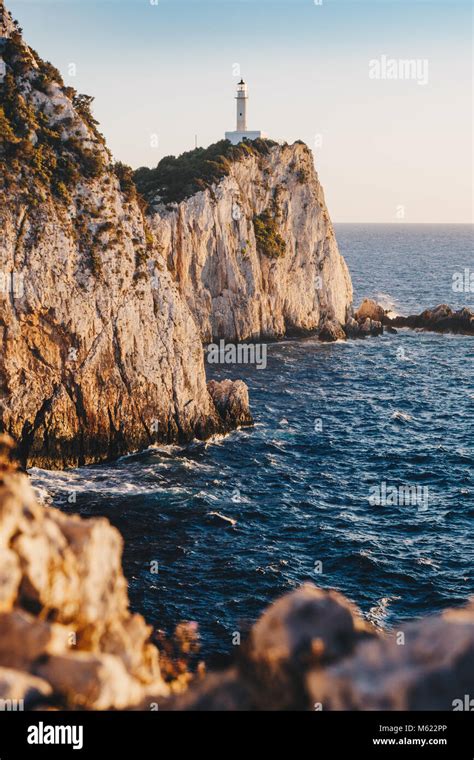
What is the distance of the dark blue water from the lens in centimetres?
3556

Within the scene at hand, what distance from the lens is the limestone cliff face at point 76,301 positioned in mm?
49156

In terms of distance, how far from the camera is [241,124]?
11088 centimetres

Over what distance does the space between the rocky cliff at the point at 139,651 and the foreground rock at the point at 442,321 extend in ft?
324

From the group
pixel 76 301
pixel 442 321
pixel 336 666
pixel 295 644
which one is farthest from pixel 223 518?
pixel 442 321

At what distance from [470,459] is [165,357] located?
80.8ft

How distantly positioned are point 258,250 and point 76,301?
5183 cm

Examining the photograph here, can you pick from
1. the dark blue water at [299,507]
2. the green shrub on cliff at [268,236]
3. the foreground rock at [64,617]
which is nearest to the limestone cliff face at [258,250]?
the green shrub on cliff at [268,236]

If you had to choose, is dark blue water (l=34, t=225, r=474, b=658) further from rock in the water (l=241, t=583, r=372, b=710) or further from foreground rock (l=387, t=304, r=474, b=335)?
foreground rock (l=387, t=304, r=474, b=335)

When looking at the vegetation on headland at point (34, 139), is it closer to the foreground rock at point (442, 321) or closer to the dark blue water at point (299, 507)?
the dark blue water at point (299, 507)

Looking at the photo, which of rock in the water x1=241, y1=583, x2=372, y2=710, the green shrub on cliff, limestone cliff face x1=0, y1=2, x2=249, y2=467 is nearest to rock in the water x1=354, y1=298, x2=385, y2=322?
the green shrub on cliff

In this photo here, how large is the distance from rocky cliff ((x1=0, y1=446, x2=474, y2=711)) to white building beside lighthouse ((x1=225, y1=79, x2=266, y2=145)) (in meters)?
101

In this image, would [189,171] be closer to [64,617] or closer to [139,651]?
[139,651]

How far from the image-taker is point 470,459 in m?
54.9
